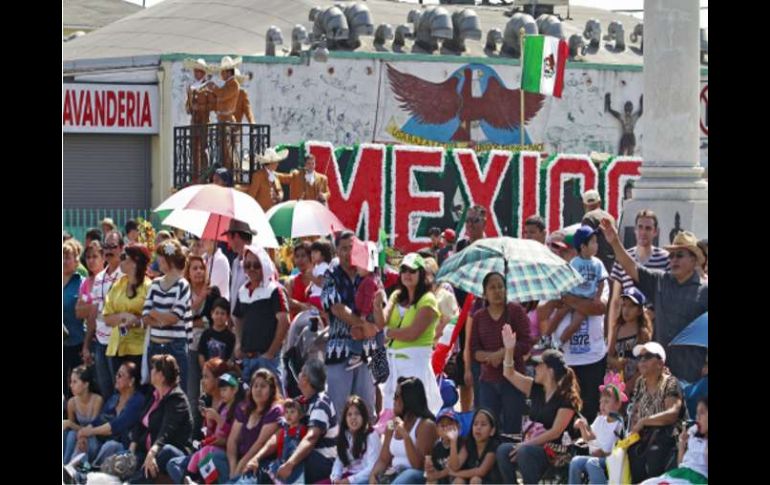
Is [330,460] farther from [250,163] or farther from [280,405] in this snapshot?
[250,163]

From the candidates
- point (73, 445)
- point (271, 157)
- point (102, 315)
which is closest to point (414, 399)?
point (73, 445)

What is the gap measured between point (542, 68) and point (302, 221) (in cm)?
1059

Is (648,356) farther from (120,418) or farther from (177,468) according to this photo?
(120,418)

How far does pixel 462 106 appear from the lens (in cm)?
3347

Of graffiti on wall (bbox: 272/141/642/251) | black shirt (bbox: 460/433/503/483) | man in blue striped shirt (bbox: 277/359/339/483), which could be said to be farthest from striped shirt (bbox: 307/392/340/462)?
graffiti on wall (bbox: 272/141/642/251)

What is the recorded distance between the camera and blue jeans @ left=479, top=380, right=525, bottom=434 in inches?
456

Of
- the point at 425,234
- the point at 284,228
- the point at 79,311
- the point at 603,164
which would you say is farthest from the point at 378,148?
the point at 79,311

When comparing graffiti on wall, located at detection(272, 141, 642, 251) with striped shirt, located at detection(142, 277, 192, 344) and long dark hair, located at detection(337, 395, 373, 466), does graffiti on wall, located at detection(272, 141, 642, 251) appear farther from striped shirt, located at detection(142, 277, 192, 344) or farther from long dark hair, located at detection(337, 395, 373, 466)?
long dark hair, located at detection(337, 395, 373, 466)

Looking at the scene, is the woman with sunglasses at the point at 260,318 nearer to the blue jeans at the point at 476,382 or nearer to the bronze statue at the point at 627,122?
the blue jeans at the point at 476,382

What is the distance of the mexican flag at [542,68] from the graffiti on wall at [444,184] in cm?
309

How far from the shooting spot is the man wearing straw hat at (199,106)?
83.5 feet

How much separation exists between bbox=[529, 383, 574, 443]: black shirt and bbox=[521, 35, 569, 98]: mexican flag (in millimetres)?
14467

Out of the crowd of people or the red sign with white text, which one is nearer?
the crowd of people

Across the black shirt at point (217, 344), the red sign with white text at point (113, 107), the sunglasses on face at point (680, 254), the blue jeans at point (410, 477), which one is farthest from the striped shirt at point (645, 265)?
the red sign with white text at point (113, 107)
